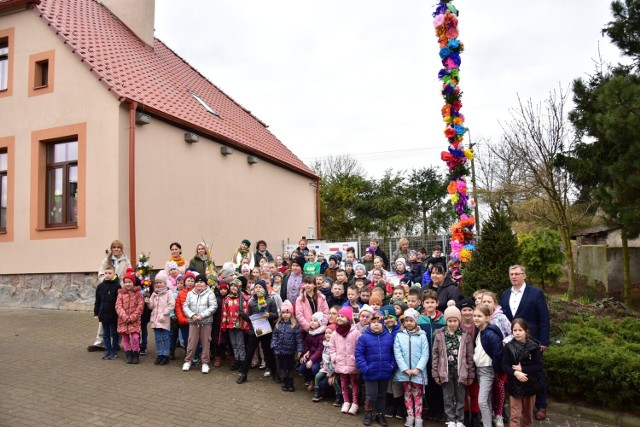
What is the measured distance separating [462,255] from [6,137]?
1233cm

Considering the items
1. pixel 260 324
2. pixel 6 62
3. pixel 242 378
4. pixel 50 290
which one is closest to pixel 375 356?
pixel 260 324

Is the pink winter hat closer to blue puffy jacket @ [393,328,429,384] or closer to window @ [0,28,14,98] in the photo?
blue puffy jacket @ [393,328,429,384]

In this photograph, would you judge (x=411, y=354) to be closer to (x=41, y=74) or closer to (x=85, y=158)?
(x=85, y=158)

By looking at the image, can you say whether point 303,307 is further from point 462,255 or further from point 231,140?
point 231,140

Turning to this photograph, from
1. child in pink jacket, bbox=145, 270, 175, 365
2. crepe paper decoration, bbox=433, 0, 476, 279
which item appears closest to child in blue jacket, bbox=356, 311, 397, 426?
crepe paper decoration, bbox=433, 0, 476, 279

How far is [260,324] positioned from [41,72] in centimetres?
1031

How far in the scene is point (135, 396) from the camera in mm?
6320

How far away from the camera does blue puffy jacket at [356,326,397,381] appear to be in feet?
19.0

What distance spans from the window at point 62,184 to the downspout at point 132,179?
68.1 inches

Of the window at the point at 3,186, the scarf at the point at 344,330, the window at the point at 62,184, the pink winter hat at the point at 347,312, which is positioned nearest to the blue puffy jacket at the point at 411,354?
the scarf at the point at 344,330

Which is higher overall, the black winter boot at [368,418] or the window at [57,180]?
the window at [57,180]

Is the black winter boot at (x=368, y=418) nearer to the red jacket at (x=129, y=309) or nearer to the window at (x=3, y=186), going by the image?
the red jacket at (x=129, y=309)

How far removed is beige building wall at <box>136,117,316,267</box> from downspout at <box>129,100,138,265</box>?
11.6 inches

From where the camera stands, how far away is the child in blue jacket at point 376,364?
5773mm
